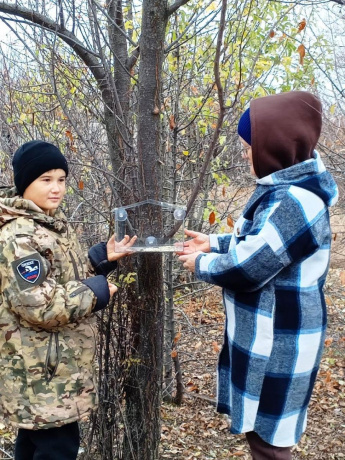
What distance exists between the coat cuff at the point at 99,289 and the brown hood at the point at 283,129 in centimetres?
81

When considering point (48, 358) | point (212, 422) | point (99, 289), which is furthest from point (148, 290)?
point (212, 422)

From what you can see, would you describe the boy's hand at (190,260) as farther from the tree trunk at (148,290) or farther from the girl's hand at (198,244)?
the tree trunk at (148,290)

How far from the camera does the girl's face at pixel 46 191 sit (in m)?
2.11

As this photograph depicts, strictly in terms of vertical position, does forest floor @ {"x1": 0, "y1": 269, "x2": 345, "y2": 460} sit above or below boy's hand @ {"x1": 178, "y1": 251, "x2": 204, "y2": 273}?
below

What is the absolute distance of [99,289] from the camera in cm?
208

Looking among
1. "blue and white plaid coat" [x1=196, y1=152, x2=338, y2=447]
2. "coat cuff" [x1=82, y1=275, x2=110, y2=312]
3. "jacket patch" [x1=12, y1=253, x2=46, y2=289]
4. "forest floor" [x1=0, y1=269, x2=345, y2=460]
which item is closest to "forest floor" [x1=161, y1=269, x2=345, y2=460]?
"forest floor" [x1=0, y1=269, x2=345, y2=460]

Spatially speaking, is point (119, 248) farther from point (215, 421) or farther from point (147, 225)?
point (215, 421)

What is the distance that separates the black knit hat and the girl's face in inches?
0.8

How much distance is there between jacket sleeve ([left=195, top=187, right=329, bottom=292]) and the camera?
5.81 ft

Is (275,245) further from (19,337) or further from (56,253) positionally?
(19,337)

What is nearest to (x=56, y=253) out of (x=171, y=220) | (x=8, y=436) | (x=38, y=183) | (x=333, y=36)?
(x=38, y=183)

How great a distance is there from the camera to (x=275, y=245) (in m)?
1.76

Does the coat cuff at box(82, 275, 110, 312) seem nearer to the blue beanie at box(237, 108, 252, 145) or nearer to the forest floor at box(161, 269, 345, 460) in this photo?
the blue beanie at box(237, 108, 252, 145)

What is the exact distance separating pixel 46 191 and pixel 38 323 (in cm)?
56
